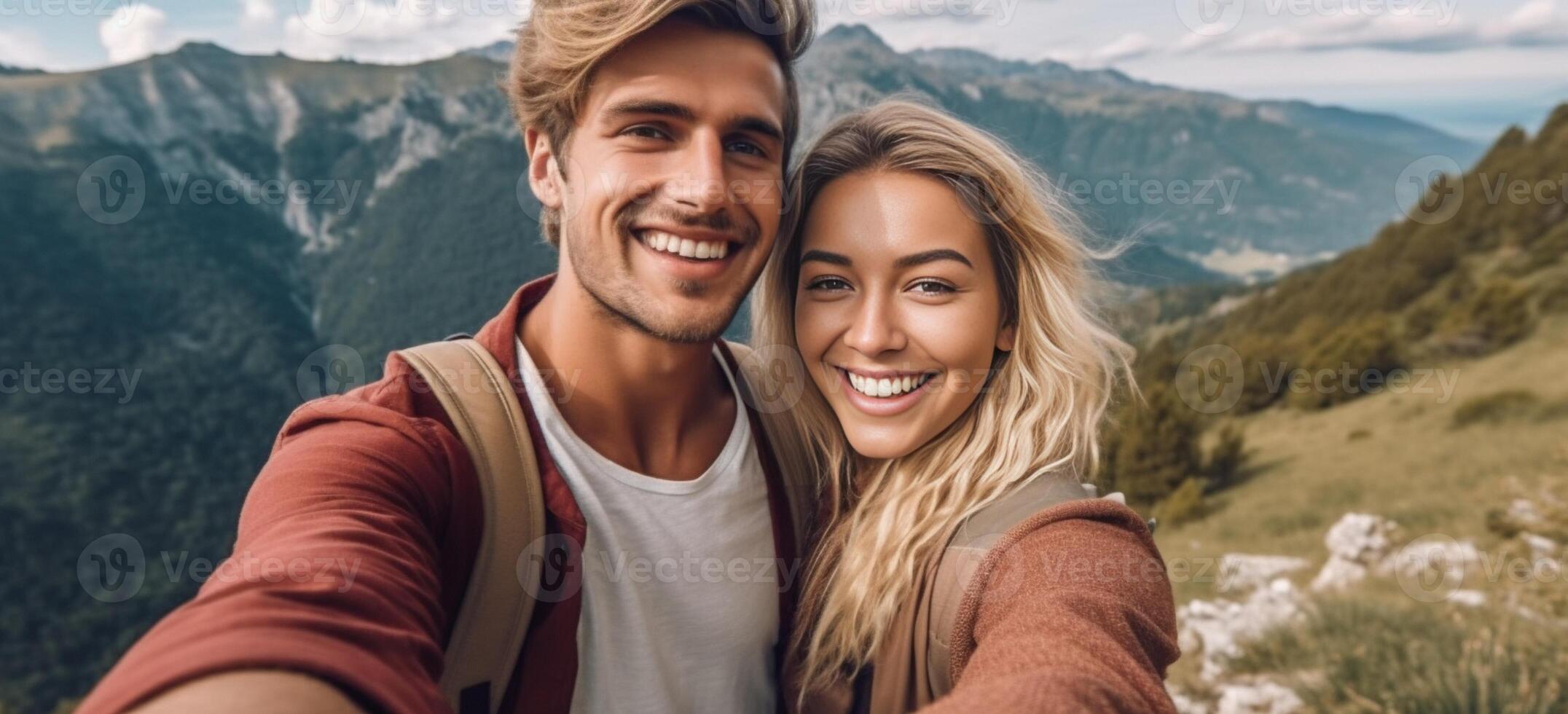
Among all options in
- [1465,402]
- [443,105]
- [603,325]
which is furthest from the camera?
[443,105]

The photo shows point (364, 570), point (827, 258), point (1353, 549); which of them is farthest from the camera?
point (1353, 549)

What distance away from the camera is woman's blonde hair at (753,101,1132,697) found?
2.71 m

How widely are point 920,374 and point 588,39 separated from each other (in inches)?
57.0

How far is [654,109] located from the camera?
2.78 metres

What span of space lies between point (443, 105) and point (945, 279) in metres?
182

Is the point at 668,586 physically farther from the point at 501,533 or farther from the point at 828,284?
the point at 828,284

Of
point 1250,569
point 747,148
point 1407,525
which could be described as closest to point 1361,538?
point 1407,525

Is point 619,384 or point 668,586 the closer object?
point 668,586

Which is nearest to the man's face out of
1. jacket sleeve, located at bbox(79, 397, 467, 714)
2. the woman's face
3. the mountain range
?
the woman's face

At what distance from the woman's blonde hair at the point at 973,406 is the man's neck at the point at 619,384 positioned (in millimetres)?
477

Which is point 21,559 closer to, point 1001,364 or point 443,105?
point 1001,364

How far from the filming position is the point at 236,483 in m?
77.9

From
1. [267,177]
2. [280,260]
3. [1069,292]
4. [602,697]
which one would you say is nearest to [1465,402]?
[1069,292]

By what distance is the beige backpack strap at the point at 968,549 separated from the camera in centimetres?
224
